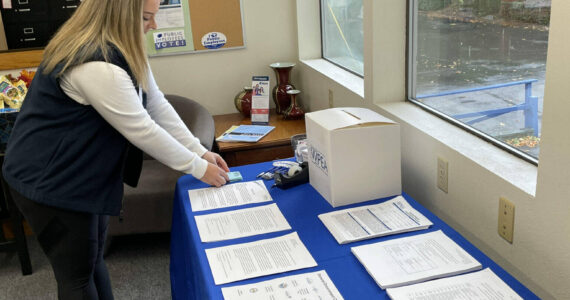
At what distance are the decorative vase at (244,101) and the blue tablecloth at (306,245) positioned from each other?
1155 millimetres

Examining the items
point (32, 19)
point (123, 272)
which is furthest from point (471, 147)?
point (32, 19)

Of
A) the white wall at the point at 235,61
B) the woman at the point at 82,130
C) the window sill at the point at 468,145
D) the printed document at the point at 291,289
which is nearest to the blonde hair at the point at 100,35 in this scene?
the woman at the point at 82,130

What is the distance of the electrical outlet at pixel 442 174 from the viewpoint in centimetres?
190

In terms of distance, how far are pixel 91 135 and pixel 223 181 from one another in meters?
0.55

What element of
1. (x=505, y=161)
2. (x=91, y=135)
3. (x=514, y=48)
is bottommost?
(x=505, y=161)

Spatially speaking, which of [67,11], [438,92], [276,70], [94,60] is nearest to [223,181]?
[94,60]

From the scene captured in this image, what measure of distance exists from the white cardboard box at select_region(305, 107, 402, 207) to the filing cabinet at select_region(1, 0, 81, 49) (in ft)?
6.73

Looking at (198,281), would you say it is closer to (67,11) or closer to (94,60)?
(94,60)

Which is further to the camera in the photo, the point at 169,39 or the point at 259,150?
the point at 169,39

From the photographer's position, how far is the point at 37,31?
10.9 feet

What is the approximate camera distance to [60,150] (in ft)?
5.82

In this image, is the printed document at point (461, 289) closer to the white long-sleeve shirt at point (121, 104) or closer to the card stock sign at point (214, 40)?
the white long-sleeve shirt at point (121, 104)

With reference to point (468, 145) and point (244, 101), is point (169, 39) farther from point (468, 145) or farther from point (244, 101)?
point (468, 145)

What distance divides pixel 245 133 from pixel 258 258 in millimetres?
1642
